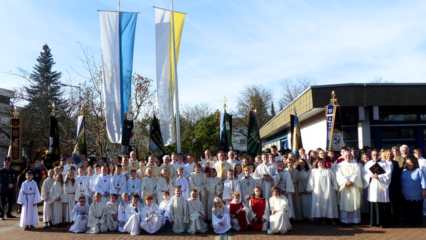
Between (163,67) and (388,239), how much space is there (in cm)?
1058

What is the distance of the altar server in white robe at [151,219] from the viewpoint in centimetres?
1450

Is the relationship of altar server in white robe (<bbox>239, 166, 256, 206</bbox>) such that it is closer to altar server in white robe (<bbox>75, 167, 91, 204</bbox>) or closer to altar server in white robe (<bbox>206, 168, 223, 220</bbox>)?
altar server in white robe (<bbox>206, 168, 223, 220</bbox>)

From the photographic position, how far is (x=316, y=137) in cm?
2584

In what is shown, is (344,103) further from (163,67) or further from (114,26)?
(114,26)

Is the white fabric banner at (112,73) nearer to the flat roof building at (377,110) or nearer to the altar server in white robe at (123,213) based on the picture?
the altar server in white robe at (123,213)

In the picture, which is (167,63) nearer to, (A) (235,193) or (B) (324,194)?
(A) (235,193)

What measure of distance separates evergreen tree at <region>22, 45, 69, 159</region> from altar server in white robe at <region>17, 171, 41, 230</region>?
915 inches

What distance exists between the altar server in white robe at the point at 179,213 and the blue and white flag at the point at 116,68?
5.12 metres

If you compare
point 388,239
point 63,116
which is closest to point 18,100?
point 63,116

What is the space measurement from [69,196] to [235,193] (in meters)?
5.39

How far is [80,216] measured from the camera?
15.3 m

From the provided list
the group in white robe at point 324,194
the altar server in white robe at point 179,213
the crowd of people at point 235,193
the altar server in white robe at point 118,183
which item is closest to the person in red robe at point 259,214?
the crowd of people at point 235,193

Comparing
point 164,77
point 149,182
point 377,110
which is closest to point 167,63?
point 164,77

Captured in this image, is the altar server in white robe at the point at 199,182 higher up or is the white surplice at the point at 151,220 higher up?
the altar server in white robe at the point at 199,182
